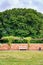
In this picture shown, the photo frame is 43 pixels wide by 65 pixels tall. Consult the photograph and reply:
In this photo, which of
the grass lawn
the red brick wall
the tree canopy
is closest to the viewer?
the grass lawn

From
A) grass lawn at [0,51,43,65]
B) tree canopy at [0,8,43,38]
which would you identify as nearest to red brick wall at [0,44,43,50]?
grass lawn at [0,51,43,65]

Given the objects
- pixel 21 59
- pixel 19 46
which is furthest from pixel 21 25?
pixel 21 59

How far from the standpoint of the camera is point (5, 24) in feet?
144

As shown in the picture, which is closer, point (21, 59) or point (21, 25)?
point (21, 59)

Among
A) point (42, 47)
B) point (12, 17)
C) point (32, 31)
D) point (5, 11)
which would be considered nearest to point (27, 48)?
point (42, 47)

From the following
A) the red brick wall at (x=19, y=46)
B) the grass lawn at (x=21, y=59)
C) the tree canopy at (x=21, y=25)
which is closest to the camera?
the grass lawn at (x=21, y=59)

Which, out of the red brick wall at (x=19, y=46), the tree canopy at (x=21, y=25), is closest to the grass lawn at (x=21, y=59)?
the red brick wall at (x=19, y=46)

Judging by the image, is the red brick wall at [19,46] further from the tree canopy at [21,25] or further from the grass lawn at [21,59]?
the tree canopy at [21,25]

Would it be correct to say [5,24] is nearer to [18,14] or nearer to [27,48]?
[18,14]

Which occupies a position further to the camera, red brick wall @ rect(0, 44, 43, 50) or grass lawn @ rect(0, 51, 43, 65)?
red brick wall @ rect(0, 44, 43, 50)

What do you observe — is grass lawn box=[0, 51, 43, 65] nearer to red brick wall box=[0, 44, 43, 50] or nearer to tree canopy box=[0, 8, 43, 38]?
red brick wall box=[0, 44, 43, 50]

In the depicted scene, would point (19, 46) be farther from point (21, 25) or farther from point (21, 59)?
point (21, 25)

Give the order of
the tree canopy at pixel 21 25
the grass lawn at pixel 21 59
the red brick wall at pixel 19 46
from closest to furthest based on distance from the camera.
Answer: the grass lawn at pixel 21 59 < the red brick wall at pixel 19 46 < the tree canopy at pixel 21 25

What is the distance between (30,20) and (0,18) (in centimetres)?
568
